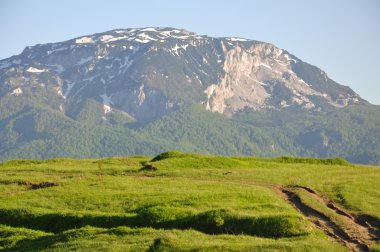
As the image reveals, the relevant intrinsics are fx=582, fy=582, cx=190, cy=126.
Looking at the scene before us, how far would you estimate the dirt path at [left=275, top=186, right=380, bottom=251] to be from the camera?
33.8m

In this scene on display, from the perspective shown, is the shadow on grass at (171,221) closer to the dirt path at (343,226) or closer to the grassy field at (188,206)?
the grassy field at (188,206)

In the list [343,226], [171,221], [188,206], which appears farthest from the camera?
[188,206]

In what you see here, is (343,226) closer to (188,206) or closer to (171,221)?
(188,206)

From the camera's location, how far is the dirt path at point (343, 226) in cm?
3382

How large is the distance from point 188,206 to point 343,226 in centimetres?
1053

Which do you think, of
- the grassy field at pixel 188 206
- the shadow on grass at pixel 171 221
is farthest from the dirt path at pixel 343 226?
the shadow on grass at pixel 171 221

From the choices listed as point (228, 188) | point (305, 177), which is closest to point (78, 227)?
point (228, 188)

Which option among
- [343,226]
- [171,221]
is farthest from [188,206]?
[343,226]

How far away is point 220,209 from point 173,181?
42.5ft

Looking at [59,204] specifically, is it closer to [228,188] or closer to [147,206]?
[147,206]

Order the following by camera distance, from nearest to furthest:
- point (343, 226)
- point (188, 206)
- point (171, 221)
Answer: point (343, 226)
point (171, 221)
point (188, 206)

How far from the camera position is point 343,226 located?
3700 cm

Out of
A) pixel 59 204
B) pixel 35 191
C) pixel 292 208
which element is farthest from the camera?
pixel 35 191

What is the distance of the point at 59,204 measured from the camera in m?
44.2
